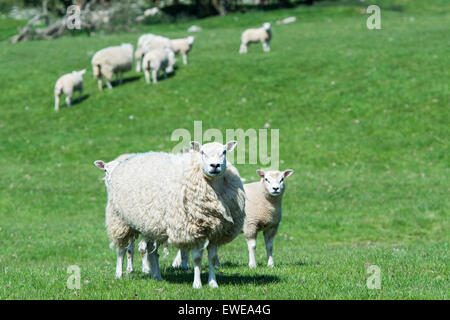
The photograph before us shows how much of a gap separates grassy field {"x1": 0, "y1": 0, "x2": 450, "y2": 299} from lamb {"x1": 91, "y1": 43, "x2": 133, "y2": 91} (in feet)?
2.74

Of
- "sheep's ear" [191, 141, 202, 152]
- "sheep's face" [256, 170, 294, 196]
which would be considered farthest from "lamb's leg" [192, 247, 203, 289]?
"sheep's face" [256, 170, 294, 196]

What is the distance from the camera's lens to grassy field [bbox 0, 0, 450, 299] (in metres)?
9.34

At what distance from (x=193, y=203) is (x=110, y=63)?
71.9 ft

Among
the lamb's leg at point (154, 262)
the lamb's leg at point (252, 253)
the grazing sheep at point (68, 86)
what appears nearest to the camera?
the lamb's leg at point (154, 262)

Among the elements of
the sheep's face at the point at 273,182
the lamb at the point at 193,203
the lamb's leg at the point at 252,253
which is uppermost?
the lamb at the point at 193,203

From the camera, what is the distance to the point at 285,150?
2247 cm

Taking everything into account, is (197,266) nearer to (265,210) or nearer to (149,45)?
(265,210)

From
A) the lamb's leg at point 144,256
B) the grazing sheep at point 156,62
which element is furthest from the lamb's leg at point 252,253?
the grazing sheep at point 156,62

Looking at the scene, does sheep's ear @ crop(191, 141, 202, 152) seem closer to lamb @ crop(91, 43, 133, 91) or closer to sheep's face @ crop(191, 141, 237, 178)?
sheep's face @ crop(191, 141, 237, 178)

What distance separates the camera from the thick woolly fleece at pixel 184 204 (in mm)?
8367

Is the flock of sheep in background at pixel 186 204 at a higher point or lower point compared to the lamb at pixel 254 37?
higher

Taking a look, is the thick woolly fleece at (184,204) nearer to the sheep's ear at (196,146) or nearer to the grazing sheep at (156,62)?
the sheep's ear at (196,146)

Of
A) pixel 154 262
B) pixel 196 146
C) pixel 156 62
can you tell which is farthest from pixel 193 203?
pixel 156 62

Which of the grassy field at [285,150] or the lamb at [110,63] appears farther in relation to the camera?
the lamb at [110,63]
